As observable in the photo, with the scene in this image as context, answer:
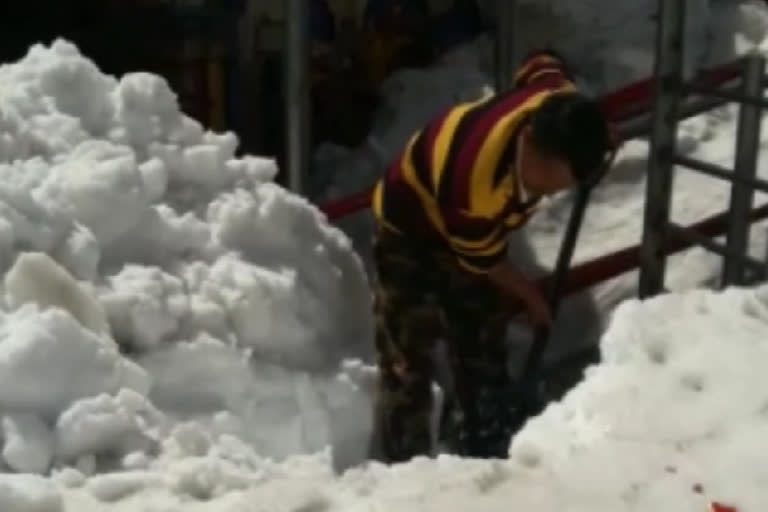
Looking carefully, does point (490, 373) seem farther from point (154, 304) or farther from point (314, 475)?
point (314, 475)

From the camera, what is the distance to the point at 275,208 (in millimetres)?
3539

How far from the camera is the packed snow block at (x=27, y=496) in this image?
2.01 meters

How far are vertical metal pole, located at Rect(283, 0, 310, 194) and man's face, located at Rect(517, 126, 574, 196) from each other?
1.41 m

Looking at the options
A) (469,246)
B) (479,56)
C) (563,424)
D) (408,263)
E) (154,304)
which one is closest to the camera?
(563,424)

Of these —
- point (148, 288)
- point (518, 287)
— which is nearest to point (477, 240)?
point (518, 287)

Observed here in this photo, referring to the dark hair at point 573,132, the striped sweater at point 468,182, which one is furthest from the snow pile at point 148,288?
the dark hair at point 573,132

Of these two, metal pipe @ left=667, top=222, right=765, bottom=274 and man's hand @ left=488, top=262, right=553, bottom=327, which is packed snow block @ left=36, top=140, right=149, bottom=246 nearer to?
man's hand @ left=488, top=262, right=553, bottom=327

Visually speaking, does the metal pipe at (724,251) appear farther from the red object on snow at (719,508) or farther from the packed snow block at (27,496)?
the packed snow block at (27,496)

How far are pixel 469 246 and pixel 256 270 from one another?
1.81ft

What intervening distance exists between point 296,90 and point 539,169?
4.89 feet

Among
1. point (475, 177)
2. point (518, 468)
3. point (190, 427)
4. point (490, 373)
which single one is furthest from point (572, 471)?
point (490, 373)

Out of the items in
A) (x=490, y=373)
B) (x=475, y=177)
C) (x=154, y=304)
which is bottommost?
(x=490, y=373)

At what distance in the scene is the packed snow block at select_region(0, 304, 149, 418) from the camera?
2.44 m

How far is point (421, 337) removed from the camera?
3588mm
